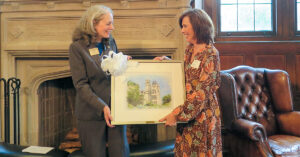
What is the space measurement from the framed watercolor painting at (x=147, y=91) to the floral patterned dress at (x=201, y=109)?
0.23 feet

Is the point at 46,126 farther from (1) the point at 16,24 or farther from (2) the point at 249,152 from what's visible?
(2) the point at 249,152

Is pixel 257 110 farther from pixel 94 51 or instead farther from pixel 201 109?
pixel 94 51

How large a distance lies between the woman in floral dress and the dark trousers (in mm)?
296

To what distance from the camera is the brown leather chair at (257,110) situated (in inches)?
97.2

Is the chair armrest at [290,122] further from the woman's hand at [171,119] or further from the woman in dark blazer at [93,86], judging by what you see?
the woman in dark blazer at [93,86]

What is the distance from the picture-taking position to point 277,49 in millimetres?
3555

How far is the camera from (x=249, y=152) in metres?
2.43

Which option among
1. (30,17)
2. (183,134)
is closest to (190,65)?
(183,134)

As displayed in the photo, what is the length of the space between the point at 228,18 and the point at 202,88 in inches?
93.4

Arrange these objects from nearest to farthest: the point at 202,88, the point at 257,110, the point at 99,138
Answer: the point at 202,88
the point at 99,138
the point at 257,110

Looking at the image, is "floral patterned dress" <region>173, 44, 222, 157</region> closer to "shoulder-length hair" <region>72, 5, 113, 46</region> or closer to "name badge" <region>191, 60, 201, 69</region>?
"name badge" <region>191, 60, 201, 69</region>

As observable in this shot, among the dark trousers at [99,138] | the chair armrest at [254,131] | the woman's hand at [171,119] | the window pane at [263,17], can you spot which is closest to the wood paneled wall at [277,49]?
the window pane at [263,17]

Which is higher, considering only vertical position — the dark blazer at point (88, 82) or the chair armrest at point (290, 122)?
the dark blazer at point (88, 82)

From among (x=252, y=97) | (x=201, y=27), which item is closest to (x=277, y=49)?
(x=252, y=97)
